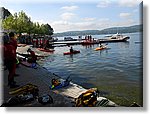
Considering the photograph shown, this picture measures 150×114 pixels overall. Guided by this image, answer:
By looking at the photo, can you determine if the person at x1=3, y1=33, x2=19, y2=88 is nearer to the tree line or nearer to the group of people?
the group of people

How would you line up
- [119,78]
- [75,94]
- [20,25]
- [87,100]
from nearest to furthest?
1. [87,100]
2. [75,94]
3. [119,78]
4. [20,25]

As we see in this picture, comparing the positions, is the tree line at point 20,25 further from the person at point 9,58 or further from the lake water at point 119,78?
the lake water at point 119,78

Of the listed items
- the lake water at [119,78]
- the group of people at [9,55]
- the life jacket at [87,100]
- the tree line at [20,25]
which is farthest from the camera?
the tree line at [20,25]

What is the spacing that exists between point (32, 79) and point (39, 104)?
999 millimetres

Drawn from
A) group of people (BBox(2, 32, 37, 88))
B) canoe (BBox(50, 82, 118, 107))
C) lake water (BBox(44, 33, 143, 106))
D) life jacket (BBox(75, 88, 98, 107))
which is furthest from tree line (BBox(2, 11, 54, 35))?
life jacket (BBox(75, 88, 98, 107))

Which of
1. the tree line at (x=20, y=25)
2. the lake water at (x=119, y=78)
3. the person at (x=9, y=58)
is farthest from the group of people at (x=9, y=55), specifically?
the lake water at (x=119, y=78)

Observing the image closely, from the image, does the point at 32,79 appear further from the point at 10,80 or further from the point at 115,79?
the point at 115,79

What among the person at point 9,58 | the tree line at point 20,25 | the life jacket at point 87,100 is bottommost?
the life jacket at point 87,100

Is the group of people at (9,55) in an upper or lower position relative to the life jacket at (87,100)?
upper

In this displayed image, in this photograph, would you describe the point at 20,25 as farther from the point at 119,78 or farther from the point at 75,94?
the point at 75,94

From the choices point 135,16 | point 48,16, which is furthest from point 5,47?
point 135,16

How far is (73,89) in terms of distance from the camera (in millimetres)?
4203

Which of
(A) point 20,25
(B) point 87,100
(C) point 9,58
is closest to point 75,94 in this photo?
(B) point 87,100

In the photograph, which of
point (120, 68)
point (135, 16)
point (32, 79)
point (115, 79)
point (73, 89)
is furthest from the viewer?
point (120, 68)
